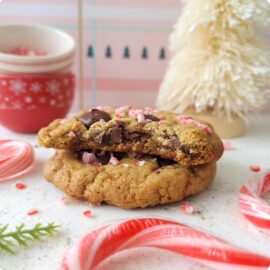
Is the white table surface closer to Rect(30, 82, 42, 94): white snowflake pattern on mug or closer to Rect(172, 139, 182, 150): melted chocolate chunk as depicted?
Rect(172, 139, 182, 150): melted chocolate chunk

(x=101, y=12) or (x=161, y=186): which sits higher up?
(x=101, y=12)

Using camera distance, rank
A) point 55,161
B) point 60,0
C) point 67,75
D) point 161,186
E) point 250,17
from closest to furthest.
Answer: point 161,186 → point 55,161 → point 250,17 → point 67,75 → point 60,0

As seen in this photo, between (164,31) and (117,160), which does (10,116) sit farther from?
(164,31)

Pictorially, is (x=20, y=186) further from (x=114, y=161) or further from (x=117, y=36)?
(x=117, y=36)

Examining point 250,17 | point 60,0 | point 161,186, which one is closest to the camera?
point 161,186

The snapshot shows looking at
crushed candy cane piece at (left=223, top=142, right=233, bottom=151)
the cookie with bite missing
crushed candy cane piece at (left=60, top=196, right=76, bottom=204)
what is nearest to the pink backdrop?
crushed candy cane piece at (left=223, top=142, right=233, bottom=151)

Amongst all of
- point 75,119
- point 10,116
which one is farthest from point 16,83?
point 75,119
